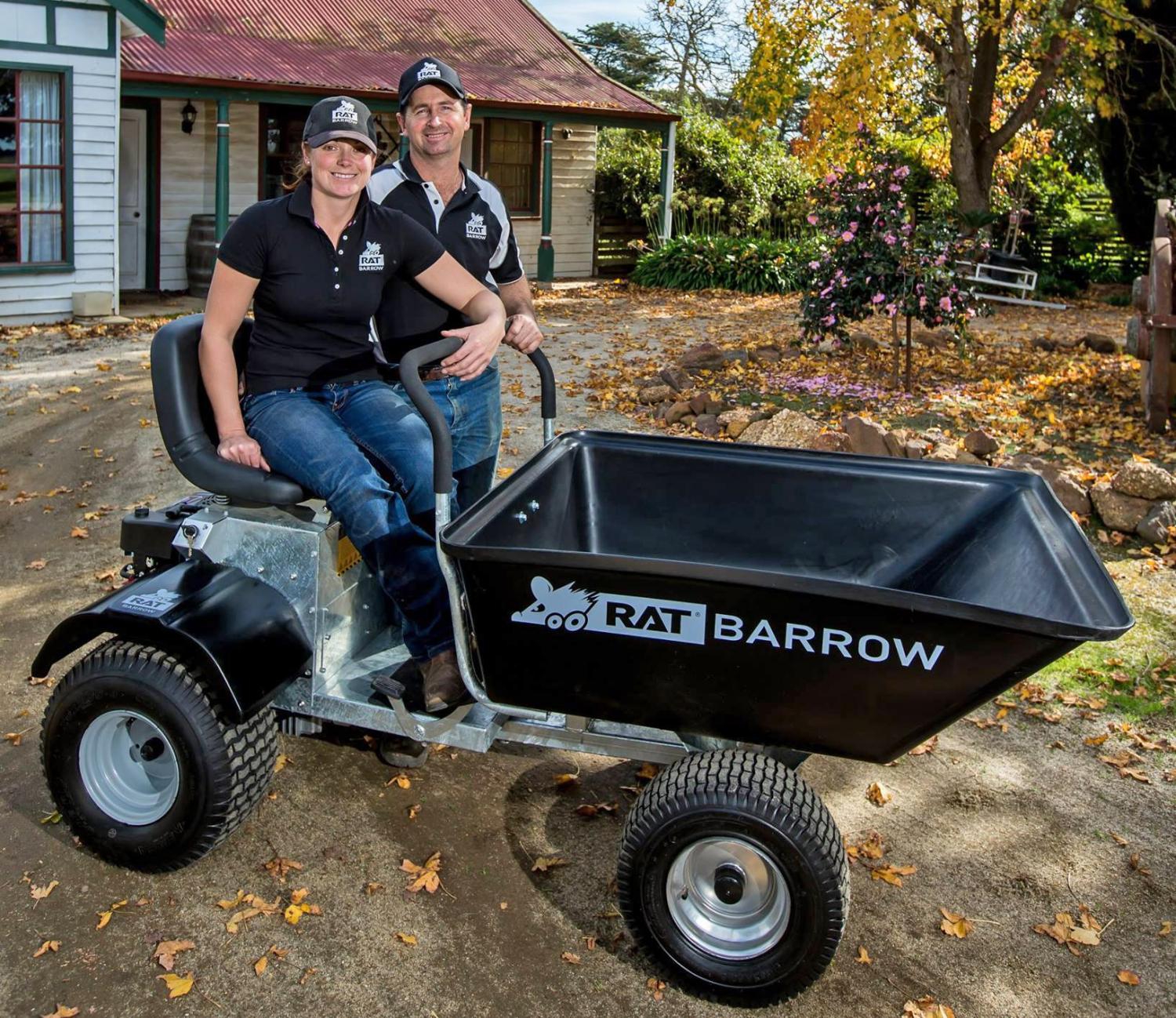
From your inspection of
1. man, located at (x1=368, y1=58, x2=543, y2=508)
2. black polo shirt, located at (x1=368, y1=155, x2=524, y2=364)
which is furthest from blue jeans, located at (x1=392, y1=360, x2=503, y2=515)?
black polo shirt, located at (x1=368, y1=155, x2=524, y2=364)

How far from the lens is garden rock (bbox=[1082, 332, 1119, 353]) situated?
1271cm

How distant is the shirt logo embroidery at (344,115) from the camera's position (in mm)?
3730

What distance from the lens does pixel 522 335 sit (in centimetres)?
423

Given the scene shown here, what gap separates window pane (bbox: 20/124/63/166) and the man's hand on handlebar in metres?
10.7

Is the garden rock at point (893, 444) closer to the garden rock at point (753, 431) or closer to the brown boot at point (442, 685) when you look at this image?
the garden rock at point (753, 431)

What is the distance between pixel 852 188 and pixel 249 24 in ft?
35.5

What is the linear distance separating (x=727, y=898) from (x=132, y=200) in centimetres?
1522

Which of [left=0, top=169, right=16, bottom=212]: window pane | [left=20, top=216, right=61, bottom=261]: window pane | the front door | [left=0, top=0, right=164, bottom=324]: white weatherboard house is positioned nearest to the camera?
[left=0, top=0, right=164, bottom=324]: white weatherboard house

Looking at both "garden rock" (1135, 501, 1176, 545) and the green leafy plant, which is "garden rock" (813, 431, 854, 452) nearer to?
"garden rock" (1135, 501, 1176, 545)

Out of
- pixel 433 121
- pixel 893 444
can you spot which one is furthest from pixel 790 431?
pixel 433 121

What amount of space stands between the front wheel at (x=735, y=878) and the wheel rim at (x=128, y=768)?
140 centimetres

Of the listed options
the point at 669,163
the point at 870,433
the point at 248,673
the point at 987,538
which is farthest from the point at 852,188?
the point at 669,163

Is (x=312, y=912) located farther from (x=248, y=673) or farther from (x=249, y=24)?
(x=249, y=24)

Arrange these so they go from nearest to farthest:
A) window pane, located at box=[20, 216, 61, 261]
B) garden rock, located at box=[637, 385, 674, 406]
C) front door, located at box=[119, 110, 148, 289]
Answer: garden rock, located at box=[637, 385, 674, 406], window pane, located at box=[20, 216, 61, 261], front door, located at box=[119, 110, 148, 289]
